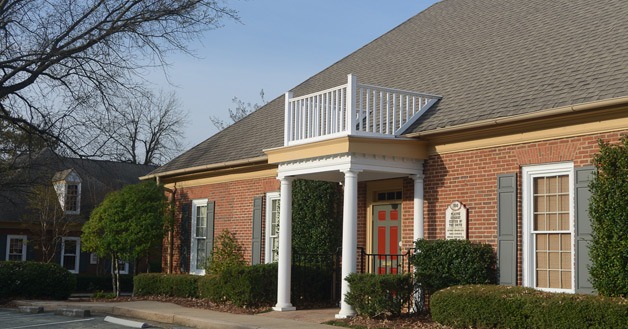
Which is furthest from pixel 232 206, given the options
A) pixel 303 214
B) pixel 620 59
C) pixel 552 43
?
pixel 620 59

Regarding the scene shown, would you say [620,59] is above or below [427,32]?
below

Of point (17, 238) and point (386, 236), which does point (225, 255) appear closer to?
point (386, 236)

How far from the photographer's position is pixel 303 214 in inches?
749

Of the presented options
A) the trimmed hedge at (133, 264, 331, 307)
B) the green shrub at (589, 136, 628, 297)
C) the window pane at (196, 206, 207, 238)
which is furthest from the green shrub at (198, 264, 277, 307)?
the green shrub at (589, 136, 628, 297)

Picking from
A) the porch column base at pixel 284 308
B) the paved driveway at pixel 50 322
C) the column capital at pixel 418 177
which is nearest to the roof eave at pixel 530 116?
the column capital at pixel 418 177

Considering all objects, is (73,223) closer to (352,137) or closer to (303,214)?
(303,214)

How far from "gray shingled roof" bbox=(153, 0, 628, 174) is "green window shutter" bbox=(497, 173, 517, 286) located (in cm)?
123

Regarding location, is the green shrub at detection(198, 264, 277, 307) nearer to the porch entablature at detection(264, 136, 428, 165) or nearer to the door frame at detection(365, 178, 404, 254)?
the door frame at detection(365, 178, 404, 254)

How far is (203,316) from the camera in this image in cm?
1638

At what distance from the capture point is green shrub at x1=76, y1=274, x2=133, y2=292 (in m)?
35.6

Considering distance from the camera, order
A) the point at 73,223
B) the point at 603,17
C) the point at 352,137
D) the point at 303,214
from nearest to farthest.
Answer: the point at 352,137, the point at 603,17, the point at 303,214, the point at 73,223

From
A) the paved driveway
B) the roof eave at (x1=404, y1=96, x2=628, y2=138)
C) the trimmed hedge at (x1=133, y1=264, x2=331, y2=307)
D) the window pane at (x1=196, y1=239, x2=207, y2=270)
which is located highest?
the roof eave at (x1=404, y1=96, x2=628, y2=138)

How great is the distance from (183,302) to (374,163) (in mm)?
7601

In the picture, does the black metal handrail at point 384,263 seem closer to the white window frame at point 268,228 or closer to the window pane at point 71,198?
the white window frame at point 268,228
